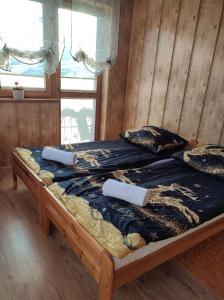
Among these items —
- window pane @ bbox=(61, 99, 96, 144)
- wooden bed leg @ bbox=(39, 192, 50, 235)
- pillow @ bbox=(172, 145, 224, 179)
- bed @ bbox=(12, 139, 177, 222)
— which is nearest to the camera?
wooden bed leg @ bbox=(39, 192, 50, 235)

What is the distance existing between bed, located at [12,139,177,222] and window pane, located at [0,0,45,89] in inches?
41.0

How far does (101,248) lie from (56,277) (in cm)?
56

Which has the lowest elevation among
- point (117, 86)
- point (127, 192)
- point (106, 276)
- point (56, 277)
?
point (56, 277)

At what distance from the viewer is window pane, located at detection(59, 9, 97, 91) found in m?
2.82

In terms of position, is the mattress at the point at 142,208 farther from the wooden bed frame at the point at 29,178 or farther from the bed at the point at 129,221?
the wooden bed frame at the point at 29,178

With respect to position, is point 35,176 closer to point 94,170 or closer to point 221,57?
point 94,170

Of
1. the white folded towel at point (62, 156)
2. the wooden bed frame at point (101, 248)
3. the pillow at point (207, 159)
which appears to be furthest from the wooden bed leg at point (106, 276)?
the pillow at point (207, 159)

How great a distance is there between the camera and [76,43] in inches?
115

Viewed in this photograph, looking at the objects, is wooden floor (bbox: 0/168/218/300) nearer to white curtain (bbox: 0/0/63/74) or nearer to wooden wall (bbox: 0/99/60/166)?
wooden wall (bbox: 0/99/60/166)

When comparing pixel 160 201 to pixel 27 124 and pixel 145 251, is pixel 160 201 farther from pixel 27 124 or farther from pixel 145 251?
pixel 27 124

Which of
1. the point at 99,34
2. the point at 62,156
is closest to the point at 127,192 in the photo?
the point at 62,156

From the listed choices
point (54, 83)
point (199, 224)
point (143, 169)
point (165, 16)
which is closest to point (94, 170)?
point (143, 169)

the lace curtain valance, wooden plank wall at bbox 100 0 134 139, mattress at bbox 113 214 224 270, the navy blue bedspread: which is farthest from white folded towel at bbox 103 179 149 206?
wooden plank wall at bbox 100 0 134 139

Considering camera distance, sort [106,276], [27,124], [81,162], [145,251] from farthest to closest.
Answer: [27,124], [81,162], [145,251], [106,276]
